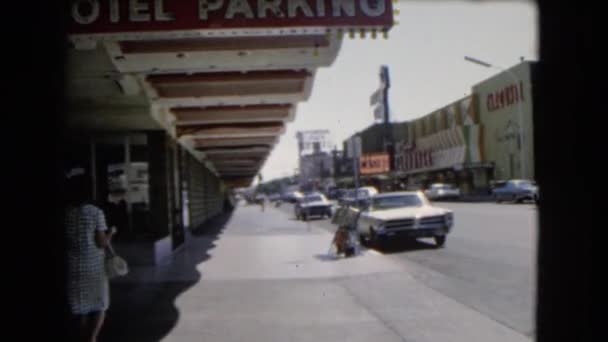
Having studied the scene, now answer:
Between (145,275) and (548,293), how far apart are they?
7898 mm

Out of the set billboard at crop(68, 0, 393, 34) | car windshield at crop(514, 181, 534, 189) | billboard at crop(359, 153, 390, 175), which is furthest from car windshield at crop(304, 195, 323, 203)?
billboard at crop(359, 153, 390, 175)

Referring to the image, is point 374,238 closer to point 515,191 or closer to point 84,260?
point 84,260

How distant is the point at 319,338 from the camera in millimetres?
5762

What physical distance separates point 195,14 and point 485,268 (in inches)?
262

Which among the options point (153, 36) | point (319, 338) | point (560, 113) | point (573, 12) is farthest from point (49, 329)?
point (573, 12)

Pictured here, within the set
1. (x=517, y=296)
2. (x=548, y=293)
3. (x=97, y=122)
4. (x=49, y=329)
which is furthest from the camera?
(x=97, y=122)

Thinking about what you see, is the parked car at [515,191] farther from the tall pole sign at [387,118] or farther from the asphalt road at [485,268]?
the tall pole sign at [387,118]

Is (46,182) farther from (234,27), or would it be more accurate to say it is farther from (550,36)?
(550,36)

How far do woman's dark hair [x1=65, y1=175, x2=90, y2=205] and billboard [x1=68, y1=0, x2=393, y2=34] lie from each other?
2536 millimetres

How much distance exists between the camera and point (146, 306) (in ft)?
24.8

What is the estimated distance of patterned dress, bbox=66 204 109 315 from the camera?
187 inches

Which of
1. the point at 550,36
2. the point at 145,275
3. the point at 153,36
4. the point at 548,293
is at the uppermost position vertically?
the point at 153,36

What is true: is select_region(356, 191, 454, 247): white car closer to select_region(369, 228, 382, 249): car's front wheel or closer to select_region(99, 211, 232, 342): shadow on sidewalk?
select_region(369, 228, 382, 249): car's front wheel

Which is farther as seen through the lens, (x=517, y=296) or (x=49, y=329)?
(x=517, y=296)
